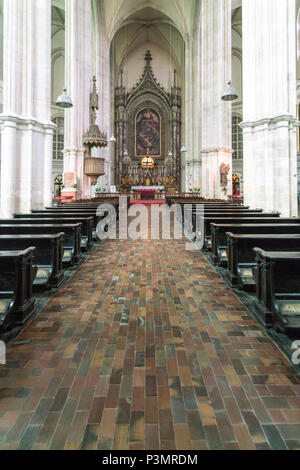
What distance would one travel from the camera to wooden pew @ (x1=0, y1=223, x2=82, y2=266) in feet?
18.4

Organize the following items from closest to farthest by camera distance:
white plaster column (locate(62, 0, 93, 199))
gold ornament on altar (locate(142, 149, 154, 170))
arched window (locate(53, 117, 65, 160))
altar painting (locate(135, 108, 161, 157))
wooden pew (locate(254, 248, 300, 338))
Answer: wooden pew (locate(254, 248, 300, 338)) → white plaster column (locate(62, 0, 93, 199)) → arched window (locate(53, 117, 65, 160)) → gold ornament on altar (locate(142, 149, 154, 170)) → altar painting (locate(135, 108, 161, 157))

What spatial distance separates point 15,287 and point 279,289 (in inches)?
114

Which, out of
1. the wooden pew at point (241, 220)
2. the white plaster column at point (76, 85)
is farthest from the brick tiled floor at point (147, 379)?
the white plaster column at point (76, 85)

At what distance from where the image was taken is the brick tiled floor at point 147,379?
197 centimetres

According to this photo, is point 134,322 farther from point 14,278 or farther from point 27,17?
point 27,17

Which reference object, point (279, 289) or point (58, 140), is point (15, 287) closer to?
point (279, 289)

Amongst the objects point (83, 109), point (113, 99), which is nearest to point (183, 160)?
point (113, 99)

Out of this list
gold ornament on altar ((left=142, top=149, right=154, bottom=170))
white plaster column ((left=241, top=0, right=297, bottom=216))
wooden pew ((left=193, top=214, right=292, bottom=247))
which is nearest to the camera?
wooden pew ((left=193, top=214, right=292, bottom=247))

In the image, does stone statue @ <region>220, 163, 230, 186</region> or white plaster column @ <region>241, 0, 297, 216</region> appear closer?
white plaster column @ <region>241, 0, 297, 216</region>

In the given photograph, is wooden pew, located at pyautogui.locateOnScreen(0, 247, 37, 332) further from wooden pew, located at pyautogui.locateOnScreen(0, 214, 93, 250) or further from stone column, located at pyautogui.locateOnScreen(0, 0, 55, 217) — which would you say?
stone column, located at pyautogui.locateOnScreen(0, 0, 55, 217)

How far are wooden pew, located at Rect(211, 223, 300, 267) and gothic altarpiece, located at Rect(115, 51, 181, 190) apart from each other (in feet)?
90.8

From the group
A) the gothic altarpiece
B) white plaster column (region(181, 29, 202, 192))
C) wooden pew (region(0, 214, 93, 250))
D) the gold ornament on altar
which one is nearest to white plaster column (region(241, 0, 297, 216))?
wooden pew (region(0, 214, 93, 250))

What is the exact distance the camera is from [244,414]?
7.05 feet

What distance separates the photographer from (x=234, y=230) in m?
5.84
